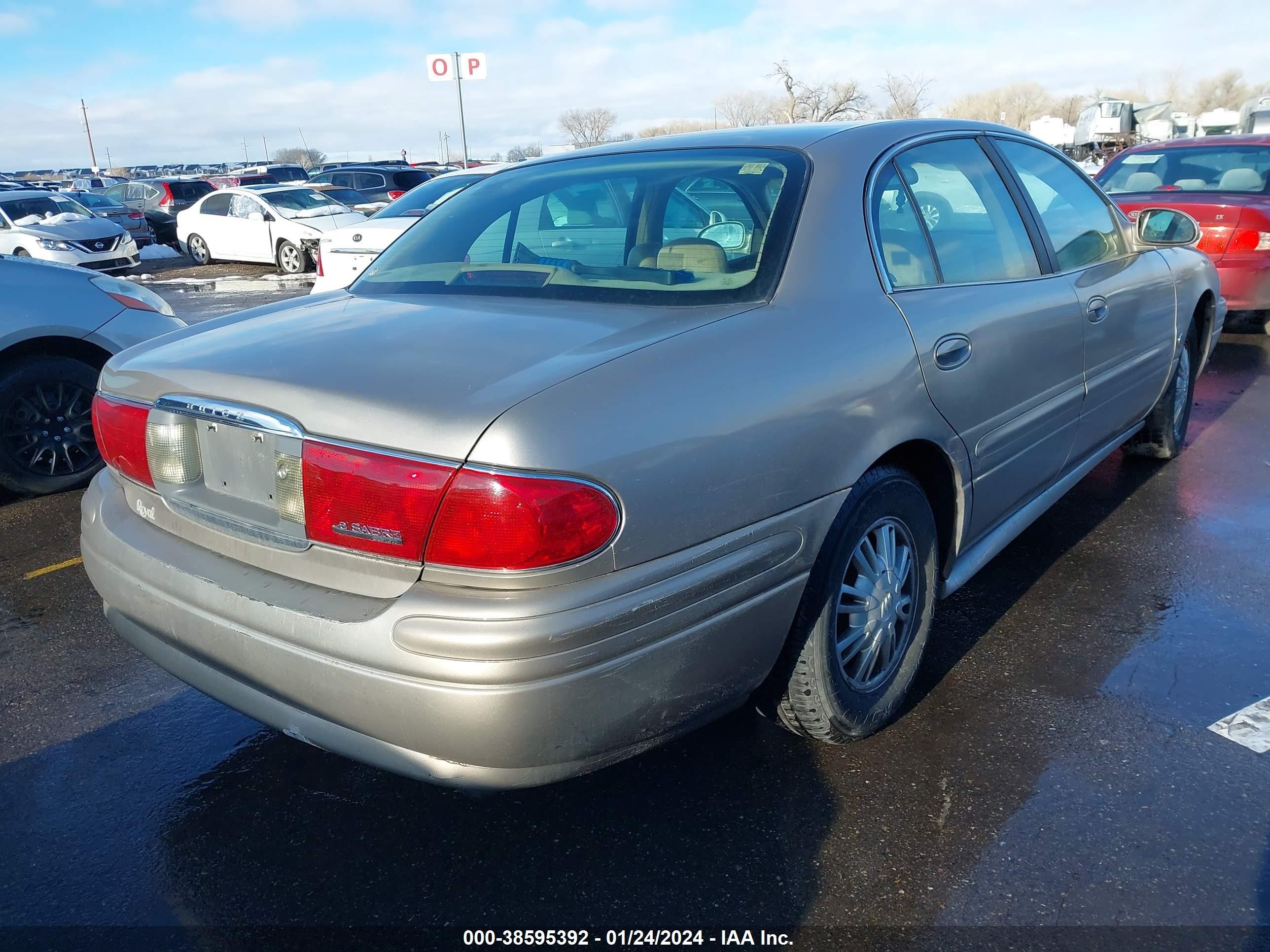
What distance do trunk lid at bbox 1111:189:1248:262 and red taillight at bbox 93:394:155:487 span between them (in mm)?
6866

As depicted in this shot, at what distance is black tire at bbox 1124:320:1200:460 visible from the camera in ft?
15.3

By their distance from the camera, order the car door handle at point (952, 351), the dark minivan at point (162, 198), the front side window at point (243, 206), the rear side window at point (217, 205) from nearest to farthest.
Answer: the car door handle at point (952, 351)
the front side window at point (243, 206)
the rear side window at point (217, 205)
the dark minivan at point (162, 198)

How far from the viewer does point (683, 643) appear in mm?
1925

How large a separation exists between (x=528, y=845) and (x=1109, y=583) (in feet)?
7.98

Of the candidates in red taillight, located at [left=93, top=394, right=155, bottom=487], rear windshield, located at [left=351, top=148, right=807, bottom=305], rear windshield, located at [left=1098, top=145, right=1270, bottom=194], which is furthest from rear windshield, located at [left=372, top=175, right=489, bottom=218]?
red taillight, located at [left=93, top=394, right=155, bottom=487]

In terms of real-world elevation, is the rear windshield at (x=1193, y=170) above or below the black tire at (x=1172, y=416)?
above

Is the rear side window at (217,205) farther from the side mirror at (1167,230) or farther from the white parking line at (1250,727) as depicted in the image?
the white parking line at (1250,727)

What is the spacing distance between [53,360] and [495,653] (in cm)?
415

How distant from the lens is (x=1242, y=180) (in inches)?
314

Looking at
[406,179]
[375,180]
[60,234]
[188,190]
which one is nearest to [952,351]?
[60,234]

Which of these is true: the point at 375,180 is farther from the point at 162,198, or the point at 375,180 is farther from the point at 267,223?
the point at 267,223

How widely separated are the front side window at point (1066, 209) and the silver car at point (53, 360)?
13.0 feet

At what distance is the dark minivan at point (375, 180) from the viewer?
74.0ft

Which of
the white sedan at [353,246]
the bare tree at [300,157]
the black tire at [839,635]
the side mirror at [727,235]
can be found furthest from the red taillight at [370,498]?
the bare tree at [300,157]
